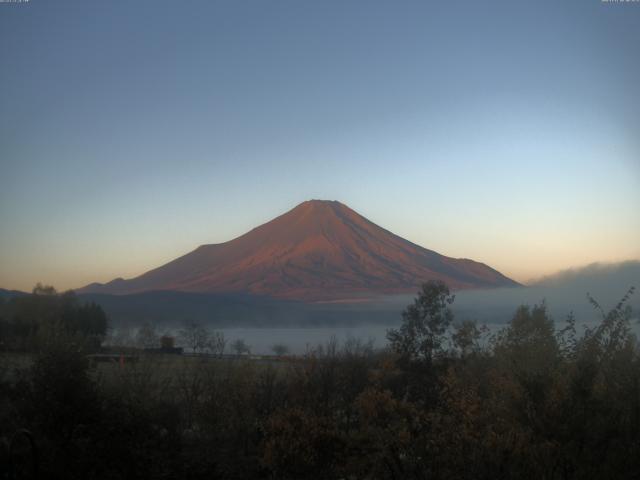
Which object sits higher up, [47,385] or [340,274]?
[340,274]

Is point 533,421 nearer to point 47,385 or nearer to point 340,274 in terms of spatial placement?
point 47,385

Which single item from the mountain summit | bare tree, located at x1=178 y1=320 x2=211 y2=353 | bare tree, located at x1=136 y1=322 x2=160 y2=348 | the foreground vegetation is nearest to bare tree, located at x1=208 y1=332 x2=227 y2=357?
the foreground vegetation

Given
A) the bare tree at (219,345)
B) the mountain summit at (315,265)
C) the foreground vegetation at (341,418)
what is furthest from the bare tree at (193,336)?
the foreground vegetation at (341,418)

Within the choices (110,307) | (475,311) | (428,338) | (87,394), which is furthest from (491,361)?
(110,307)

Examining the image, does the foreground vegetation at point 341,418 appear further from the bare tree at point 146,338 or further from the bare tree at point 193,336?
the bare tree at point 193,336

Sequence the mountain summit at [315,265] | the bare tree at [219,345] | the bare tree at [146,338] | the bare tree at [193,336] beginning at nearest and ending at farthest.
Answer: the bare tree at [219,345] → the bare tree at [146,338] → the bare tree at [193,336] → the mountain summit at [315,265]

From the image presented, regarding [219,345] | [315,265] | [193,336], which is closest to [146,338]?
[193,336]

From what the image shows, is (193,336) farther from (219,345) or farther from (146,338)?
(219,345)

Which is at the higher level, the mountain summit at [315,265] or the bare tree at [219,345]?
the mountain summit at [315,265]
